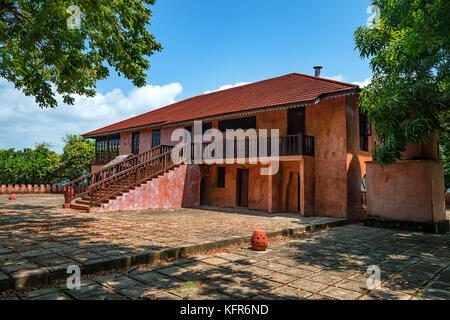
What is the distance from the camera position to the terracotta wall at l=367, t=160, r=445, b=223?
983 centimetres

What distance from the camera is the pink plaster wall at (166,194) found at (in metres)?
13.1

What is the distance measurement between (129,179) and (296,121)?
897cm

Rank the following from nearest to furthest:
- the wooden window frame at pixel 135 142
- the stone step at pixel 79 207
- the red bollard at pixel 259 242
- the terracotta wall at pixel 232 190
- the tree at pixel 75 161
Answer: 1. the red bollard at pixel 259 242
2. the stone step at pixel 79 207
3. the terracotta wall at pixel 232 190
4. the wooden window frame at pixel 135 142
5. the tree at pixel 75 161

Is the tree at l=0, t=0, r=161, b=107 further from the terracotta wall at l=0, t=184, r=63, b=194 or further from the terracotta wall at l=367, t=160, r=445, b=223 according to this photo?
the terracotta wall at l=0, t=184, r=63, b=194

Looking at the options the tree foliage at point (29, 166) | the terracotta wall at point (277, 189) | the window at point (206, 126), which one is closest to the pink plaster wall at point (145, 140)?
the window at point (206, 126)

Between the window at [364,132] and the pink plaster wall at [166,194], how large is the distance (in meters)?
8.85

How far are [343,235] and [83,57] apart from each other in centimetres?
1007

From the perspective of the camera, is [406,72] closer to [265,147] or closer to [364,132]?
[364,132]

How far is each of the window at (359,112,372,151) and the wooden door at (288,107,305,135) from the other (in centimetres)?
285

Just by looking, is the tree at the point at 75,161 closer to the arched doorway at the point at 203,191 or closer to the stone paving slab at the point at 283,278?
the arched doorway at the point at 203,191

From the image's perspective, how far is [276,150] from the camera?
43.3 ft

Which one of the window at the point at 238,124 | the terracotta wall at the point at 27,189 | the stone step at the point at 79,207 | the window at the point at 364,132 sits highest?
the window at the point at 238,124
